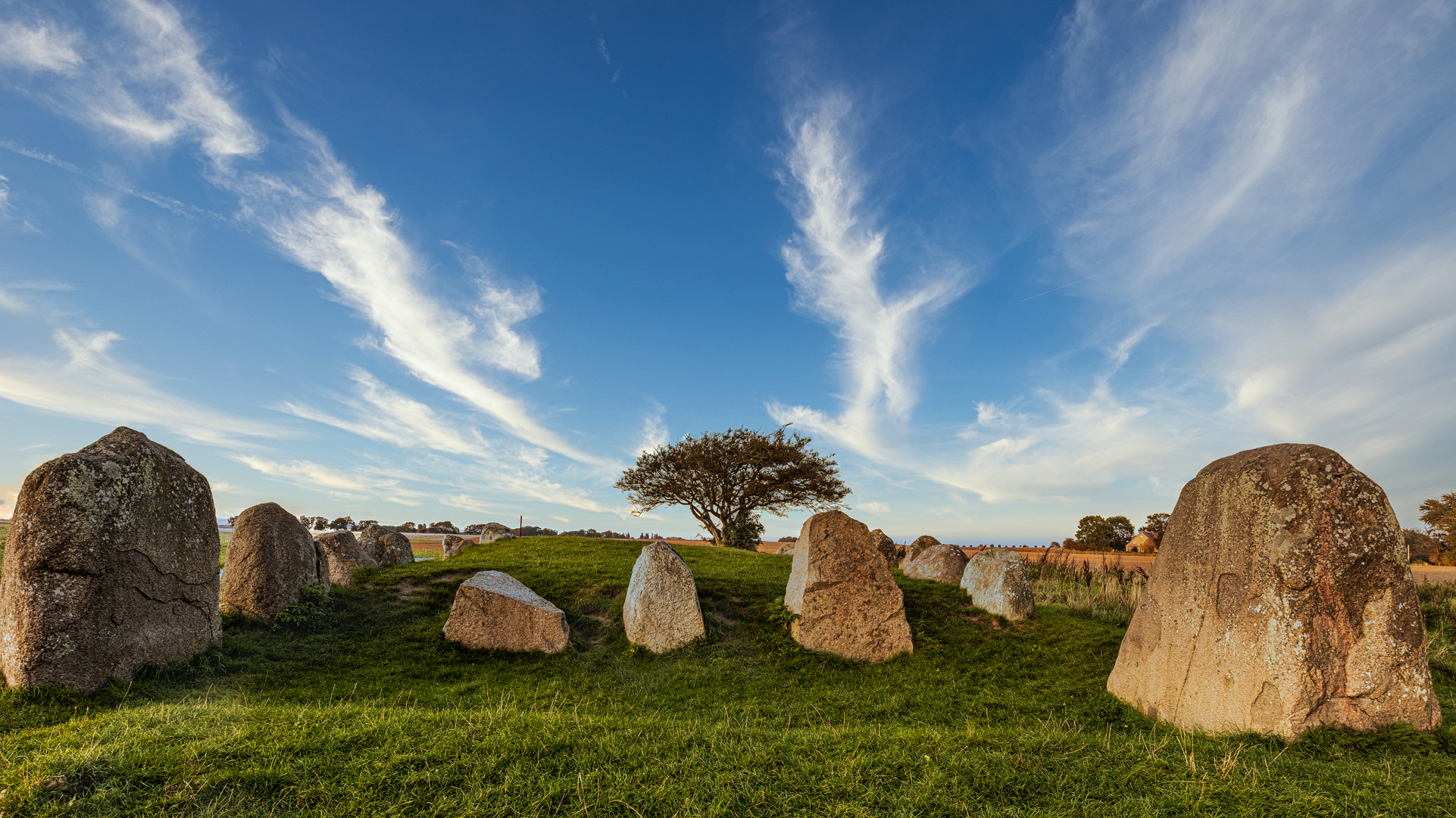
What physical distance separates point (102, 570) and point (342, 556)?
8.44 m

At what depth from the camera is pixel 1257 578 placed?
8.21m

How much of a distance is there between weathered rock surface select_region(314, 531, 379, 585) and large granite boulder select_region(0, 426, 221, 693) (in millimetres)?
6105

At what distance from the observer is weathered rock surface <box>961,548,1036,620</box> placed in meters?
14.8

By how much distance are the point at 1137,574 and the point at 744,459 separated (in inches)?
834

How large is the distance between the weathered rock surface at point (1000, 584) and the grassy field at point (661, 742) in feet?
4.92

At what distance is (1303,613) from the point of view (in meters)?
7.94

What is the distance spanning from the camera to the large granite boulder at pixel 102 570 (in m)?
9.05

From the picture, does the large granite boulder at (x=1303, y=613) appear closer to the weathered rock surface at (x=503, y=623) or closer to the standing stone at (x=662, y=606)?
the standing stone at (x=662, y=606)

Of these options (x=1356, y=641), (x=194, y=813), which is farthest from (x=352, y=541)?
(x=1356, y=641)

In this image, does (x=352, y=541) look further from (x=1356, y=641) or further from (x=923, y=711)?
(x=1356, y=641)

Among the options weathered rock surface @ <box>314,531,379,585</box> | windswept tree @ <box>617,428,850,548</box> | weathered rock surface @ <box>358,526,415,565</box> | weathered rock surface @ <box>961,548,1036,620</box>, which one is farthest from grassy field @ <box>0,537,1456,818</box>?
windswept tree @ <box>617,428,850,548</box>

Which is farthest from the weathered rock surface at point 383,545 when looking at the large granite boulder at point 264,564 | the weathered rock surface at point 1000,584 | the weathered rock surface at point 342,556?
the weathered rock surface at point 1000,584

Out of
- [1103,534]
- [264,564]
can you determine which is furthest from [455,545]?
[1103,534]

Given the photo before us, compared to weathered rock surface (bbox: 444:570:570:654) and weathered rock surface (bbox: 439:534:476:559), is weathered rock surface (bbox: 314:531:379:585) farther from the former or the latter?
weathered rock surface (bbox: 444:570:570:654)
